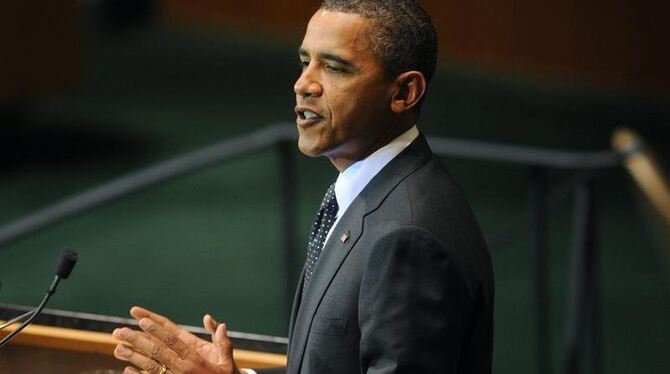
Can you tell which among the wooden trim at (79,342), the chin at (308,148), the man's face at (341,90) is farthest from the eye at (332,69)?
the wooden trim at (79,342)

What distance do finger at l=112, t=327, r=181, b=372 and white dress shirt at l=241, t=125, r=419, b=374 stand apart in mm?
328

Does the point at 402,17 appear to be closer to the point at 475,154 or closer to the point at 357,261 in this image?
the point at 357,261

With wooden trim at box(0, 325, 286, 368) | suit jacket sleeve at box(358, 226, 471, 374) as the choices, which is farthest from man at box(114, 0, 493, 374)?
wooden trim at box(0, 325, 286, 368)

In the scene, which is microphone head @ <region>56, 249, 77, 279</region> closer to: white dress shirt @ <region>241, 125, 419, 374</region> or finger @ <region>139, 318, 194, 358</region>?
finger @ <region>139, 318, 194, 358</region>

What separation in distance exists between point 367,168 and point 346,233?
123mm

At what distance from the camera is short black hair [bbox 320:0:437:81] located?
2.27 m

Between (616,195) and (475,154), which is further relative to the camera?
(616,195)

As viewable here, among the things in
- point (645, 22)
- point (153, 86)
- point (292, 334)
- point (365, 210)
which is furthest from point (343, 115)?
point (153, 86)

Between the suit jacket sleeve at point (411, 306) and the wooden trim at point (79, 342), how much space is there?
26.4 inches

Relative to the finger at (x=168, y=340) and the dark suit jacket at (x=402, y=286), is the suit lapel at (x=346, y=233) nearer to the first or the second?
the dark suit jacket at (x=402, y=286)

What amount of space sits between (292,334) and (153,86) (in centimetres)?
839

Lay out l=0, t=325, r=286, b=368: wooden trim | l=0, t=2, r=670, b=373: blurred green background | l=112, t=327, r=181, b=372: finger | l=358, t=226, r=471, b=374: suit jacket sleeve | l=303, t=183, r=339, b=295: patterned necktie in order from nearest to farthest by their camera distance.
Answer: l=358, t=226, r=471, b=374: suit jacket sleeve → l=112, t=327, r=181, b=372: finger → l=303, t=183, r=339, b=295: patterned necktie → l=0, t=325, r=286, b=368: wooden trim → l=0, t=2, r=670, b=373: blurred green background

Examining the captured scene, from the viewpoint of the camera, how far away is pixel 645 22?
26.0 feet

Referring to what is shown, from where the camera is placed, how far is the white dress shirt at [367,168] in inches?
92.5
